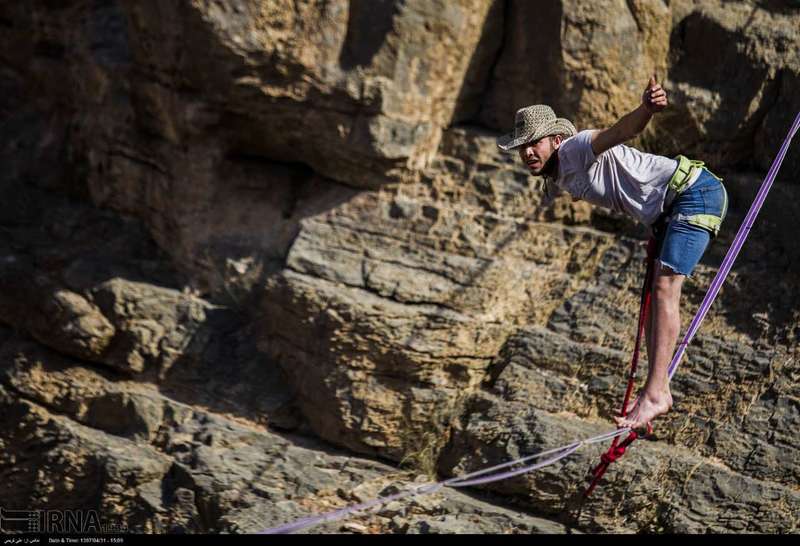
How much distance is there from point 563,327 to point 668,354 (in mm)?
2077

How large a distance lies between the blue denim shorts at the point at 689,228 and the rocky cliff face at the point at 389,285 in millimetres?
1769

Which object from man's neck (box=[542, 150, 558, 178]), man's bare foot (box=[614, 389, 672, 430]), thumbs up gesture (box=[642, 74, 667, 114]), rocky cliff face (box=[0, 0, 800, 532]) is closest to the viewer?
thumbs up gesture (box=[642, 74, 667, 114])

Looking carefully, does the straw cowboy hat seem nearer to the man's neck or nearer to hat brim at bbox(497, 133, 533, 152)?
hat brim at bbox(497, 133, 533, 152)

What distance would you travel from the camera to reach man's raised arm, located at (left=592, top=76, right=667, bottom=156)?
186 inches

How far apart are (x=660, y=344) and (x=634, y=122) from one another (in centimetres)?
115

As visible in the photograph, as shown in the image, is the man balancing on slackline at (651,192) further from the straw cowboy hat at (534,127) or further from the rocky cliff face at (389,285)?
the rocky cliff face at (389,285)

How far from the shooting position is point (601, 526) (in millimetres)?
6602

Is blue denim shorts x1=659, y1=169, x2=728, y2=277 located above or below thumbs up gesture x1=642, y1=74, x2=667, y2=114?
below

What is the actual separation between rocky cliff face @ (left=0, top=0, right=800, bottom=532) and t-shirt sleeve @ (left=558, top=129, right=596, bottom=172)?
213 centimetres

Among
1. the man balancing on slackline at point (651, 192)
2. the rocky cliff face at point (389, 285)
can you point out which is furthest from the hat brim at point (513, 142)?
the rocky cliff face at point (389, 285)

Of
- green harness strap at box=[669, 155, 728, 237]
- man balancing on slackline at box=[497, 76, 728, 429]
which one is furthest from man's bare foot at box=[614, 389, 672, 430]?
green harness strap at box=[669, 155, 728, 237]

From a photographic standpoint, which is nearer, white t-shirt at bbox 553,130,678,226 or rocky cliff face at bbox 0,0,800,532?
white t-shirt at bbox 553,130,678,226

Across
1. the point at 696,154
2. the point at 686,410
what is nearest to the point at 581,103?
the point at 696,154

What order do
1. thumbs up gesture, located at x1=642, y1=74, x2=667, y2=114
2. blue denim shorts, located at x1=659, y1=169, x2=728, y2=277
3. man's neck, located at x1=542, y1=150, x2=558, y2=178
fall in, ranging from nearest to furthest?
1. thumbs up gesture, located at x1=642, y1=74, x2=667, y2=114
2. blue denim shorts, located at x1=659, y1=169, x2=728, y2=277
3. man's neck, located at x1=542, y1=150, x2=558, y2=178
